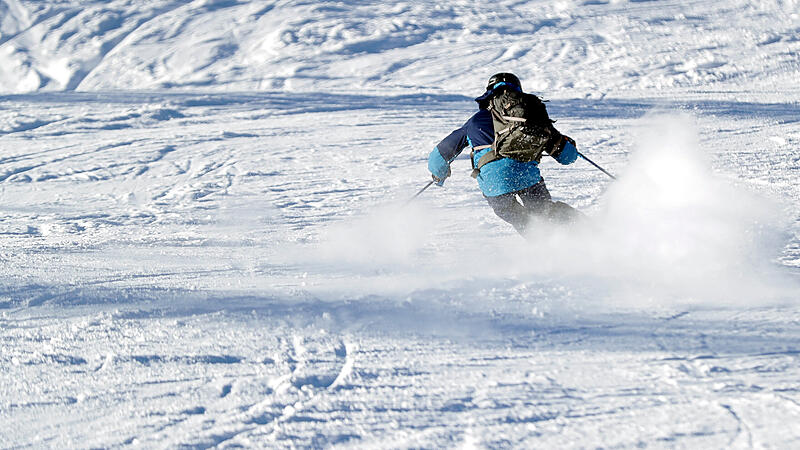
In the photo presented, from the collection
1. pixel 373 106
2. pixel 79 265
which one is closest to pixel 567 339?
pixel 79 265

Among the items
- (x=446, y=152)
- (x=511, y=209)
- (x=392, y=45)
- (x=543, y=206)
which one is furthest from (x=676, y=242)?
(x=392, y=45)

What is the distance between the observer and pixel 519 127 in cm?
424

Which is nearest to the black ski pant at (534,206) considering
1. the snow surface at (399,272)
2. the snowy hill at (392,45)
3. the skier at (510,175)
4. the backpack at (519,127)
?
the skier at (510,175)

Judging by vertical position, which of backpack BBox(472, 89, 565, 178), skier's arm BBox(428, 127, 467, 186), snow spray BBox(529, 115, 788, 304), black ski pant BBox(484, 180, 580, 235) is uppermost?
backpack BBox(472, 89, 565, 178)

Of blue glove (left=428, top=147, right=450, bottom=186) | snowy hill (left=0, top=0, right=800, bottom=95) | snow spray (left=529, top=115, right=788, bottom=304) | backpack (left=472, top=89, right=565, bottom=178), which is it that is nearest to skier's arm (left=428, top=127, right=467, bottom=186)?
blue glove (left=428, top=147, right=450, bottom=186)

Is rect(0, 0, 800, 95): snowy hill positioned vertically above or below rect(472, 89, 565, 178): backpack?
below

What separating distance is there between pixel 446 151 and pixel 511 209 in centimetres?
62

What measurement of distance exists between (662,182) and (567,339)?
3012 millimetres

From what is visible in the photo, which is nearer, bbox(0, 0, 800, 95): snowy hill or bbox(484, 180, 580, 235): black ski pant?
bbox(484, 180, 580, 235): black ski pant

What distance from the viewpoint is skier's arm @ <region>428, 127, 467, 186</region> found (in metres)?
4.77

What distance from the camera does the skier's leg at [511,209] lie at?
4.57m

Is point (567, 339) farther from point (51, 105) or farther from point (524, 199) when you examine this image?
point (51, 105)

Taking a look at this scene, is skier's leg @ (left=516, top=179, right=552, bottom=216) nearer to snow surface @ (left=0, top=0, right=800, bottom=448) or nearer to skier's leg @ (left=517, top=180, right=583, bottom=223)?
skier's leg @ (left=517, top=180, right=583, bottom=223)

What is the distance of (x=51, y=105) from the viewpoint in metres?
13.4
